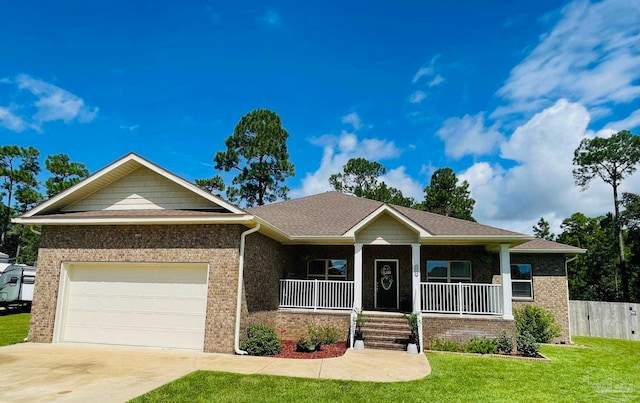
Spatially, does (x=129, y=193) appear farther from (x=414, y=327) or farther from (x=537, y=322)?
(x=537, y=322)

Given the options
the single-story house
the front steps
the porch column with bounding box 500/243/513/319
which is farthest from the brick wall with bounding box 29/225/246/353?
the porch column with bounding box 500/243/513/319

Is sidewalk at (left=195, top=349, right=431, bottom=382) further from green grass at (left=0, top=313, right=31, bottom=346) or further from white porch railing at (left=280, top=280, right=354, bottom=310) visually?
green grass at (left=0, top=313, right=31, bottom=346)

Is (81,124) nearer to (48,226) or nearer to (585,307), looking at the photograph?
(48,226)

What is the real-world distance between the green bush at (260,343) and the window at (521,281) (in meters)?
10.1

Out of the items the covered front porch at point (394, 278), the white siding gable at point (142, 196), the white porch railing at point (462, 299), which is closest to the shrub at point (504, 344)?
the white porch railing at point (462, 299)

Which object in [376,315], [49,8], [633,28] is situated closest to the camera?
[633,28]

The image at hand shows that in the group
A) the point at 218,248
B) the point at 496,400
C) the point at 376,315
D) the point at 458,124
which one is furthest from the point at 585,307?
the point at 218,248

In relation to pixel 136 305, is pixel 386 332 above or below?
below

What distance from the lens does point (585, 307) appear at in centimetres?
1911

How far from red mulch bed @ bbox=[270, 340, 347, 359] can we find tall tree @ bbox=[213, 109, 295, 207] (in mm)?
23002

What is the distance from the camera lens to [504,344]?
11.5 meters

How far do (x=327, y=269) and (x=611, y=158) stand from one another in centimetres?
2766

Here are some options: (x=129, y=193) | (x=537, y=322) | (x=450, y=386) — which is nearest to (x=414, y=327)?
(x=450, y=386)

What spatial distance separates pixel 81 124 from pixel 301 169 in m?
17.3
